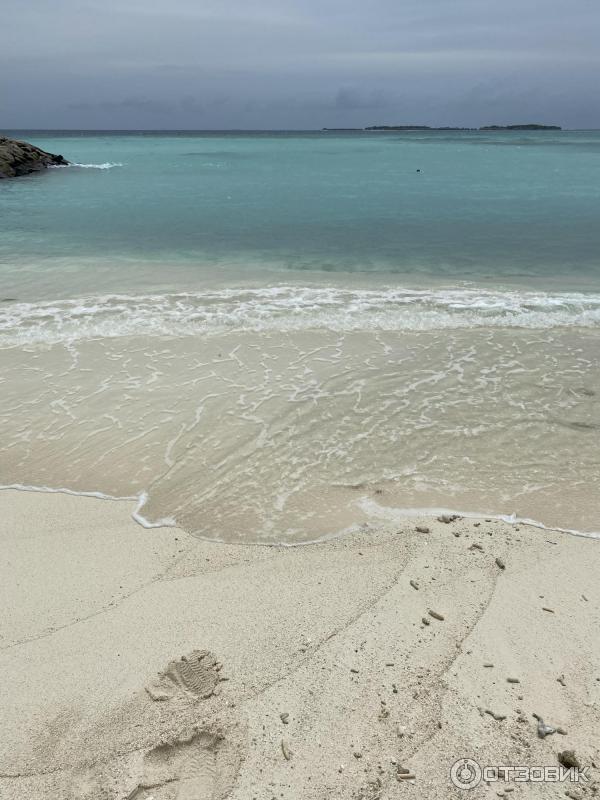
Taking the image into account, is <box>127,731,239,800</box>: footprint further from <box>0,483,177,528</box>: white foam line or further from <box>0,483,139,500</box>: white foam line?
<box>0,483,139,500</box>: white foam line

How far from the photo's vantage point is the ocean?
283 inches

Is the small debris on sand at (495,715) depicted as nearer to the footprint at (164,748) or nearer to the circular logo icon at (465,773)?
the circular logo icon at (465,773)

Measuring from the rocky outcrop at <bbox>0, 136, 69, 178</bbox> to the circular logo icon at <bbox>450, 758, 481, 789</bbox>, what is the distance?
53.0 meters

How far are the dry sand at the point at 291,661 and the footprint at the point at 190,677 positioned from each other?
0.01 m

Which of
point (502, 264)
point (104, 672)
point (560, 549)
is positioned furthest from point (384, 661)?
point (502, 264)

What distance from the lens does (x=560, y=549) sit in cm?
600

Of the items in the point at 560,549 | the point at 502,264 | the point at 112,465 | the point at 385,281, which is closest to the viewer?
the point at 560,549

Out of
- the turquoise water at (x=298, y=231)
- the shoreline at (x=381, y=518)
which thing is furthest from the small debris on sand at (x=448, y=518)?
the turquoise water at (x=298, y=231)

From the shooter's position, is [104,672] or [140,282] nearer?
[104,672]

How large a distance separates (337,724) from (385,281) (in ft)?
45.3

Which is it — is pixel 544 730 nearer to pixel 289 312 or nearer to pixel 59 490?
pixel 59 490

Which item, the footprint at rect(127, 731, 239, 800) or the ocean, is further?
the ocean

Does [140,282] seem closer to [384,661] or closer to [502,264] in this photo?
[502,264]

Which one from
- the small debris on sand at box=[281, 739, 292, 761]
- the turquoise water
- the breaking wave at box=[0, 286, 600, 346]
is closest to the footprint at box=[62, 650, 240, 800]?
the small debris on sand at box=[281, 739, 292, 761]
